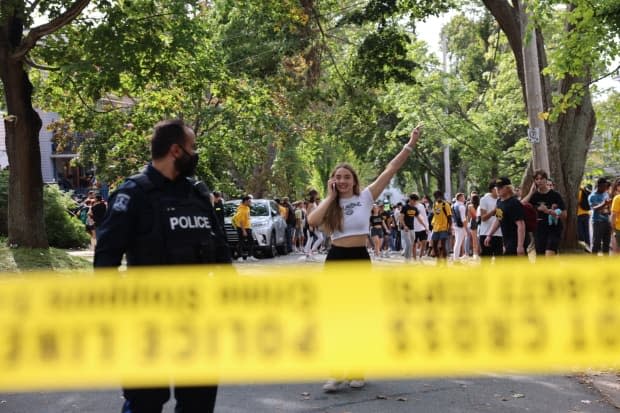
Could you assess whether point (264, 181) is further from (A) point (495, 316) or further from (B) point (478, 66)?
(A) point (495, 316)

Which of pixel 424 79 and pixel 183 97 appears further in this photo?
pixel 424 79

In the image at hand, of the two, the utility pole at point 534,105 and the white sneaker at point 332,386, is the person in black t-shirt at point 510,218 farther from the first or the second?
the utility pole at point 534,105

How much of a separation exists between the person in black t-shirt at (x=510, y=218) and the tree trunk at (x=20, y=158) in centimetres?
1034

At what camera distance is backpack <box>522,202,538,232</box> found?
1091cm

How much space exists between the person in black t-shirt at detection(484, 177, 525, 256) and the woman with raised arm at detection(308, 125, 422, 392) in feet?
12.9

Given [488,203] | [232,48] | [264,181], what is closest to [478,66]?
[264,181]

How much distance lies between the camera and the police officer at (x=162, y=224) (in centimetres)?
368

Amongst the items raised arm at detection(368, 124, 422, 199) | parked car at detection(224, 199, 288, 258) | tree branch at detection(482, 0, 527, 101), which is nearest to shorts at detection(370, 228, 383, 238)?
parked car at detection(224, 199, 288, 258)

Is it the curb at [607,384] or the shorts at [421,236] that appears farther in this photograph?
the shorts at [421,236]

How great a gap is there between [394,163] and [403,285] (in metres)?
1.60

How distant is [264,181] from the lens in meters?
43.6

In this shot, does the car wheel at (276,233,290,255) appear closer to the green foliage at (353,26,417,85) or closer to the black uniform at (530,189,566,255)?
the green foliage at (353,26,417,85)

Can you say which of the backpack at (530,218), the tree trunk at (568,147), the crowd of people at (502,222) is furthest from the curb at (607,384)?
the tree trunk at (568,147)

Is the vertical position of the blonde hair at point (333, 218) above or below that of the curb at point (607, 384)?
above
